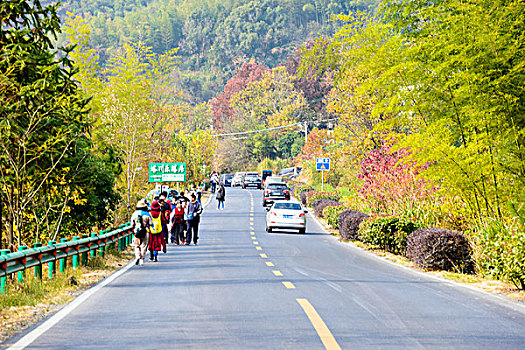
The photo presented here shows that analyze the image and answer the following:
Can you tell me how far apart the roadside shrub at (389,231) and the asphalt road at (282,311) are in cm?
300

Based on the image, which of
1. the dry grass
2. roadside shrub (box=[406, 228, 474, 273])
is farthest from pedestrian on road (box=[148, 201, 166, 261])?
roadside shrub (box=[406, 228, 474, 273])

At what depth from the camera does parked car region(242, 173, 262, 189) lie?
80.6 metres

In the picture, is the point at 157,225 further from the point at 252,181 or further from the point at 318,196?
the point at 252,181

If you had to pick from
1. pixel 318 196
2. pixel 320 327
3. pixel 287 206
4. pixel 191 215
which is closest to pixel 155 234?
pixel 191 215

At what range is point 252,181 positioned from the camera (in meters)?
80.9

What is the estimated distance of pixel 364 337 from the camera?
8273mm

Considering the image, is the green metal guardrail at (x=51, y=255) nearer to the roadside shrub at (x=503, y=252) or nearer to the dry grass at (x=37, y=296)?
the dry grass at (x=37, y=296)

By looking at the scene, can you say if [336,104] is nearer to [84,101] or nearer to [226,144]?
[84,101]

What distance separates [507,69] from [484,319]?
6.02 metres

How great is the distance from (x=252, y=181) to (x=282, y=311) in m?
70.8

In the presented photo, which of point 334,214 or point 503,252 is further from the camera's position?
point 334,214

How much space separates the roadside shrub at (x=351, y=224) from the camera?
89.4 ft

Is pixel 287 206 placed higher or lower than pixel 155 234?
higher

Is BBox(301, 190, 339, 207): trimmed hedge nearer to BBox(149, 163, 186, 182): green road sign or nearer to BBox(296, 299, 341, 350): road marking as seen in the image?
BBox(149, 163, 186, 182): green road sign
